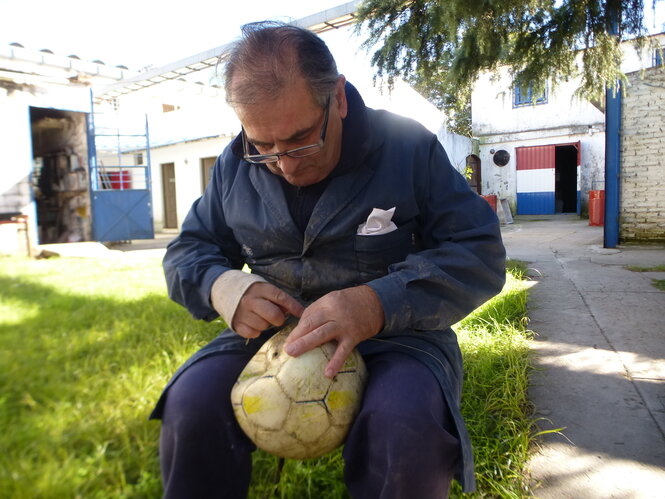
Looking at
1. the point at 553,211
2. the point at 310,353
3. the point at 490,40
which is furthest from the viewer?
the point at 553,211

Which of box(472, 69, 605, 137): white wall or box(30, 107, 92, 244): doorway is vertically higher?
box(472, 69, 605, 137): white wall

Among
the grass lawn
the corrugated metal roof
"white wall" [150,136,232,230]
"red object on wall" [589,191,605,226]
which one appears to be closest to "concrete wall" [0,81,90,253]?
the corrugated metal roof

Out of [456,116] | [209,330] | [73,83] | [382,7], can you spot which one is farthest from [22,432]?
[456,116]

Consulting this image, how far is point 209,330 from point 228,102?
8.08 ft

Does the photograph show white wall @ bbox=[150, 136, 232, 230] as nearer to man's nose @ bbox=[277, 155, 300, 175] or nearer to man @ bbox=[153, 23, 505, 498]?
man @ bbox=[153, 23, 505, 498]

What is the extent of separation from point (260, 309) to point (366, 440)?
463mm

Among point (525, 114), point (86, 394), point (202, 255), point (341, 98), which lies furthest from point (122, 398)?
point (525, 114)

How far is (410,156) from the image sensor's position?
1674 mm

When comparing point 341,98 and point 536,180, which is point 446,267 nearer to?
point 341,98

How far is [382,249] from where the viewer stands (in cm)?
164

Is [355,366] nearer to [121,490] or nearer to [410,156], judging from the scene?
[410,156]

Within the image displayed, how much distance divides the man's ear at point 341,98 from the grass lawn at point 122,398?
4.44 feet

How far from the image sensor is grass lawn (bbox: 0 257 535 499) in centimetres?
193

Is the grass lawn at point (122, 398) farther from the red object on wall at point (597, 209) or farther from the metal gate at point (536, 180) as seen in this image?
the metal gate at point (536, 180)
